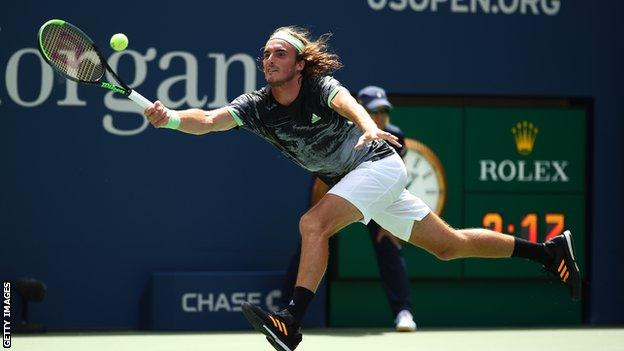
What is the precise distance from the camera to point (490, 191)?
7.50 meters

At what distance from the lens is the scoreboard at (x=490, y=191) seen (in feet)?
24.3

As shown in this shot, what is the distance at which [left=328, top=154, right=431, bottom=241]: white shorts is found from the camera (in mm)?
5250

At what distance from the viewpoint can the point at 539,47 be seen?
7707 mm

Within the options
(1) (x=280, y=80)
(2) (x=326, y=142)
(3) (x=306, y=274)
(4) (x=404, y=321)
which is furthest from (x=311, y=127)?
(4) (x=404, y=321)

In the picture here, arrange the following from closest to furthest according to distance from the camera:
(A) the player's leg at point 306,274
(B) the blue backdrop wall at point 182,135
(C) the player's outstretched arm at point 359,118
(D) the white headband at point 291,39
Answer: (C) the player's outstretched arm at point 359,118 → (A) the player's leg at point 306,274 → (D) the white headband at point 291,39 → (B) the blue backdrop wall at point 182,135

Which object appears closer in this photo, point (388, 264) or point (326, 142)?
point (326, 142)

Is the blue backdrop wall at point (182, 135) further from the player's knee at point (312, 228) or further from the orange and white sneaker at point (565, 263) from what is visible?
the player's knee at point (312, 228)

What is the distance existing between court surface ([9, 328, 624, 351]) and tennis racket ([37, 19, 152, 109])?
5.21 ft

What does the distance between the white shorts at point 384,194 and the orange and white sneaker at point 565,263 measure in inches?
31.3

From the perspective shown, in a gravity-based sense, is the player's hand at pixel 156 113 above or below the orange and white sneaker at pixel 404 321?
above

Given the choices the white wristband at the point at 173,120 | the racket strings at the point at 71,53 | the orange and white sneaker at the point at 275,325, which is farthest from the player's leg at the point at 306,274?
the racket strings at the point at 71,53

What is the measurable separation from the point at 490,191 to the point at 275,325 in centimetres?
287

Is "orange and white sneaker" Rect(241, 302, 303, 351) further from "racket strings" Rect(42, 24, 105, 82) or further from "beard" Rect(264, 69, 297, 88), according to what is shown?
"racket strings" Rect(42, 24, 105, 82)

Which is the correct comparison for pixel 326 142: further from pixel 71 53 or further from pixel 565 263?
pixel 565 263
